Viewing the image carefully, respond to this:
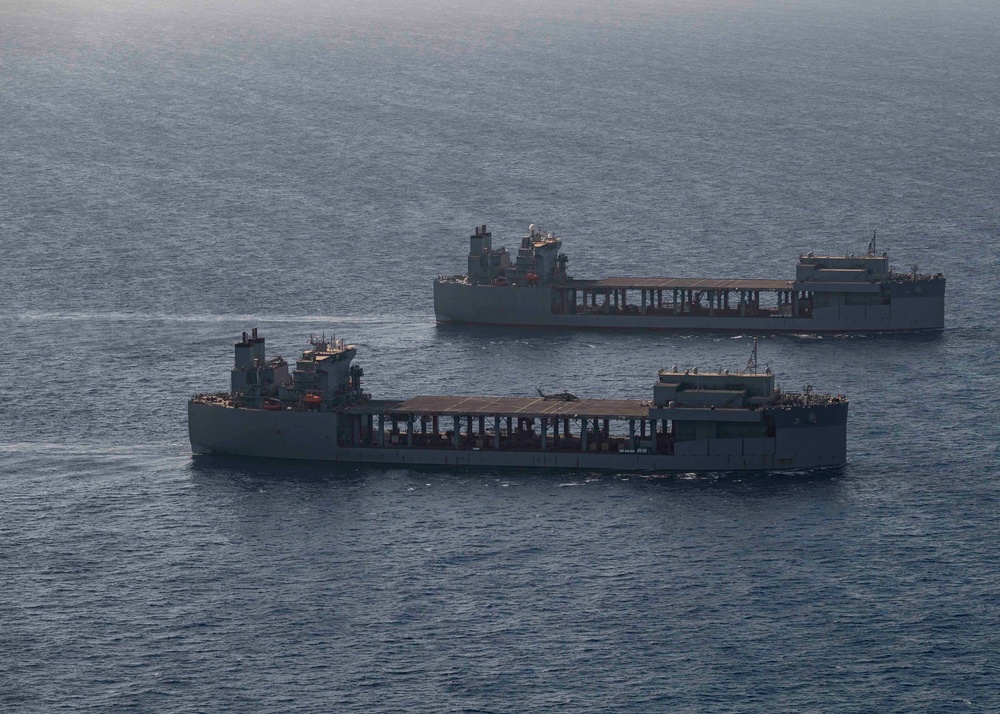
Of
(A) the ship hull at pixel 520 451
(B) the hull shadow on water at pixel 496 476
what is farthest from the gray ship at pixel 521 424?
(B) the hull shadow on water at pixel 496 476

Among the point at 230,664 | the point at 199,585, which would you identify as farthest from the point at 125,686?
the point at 199,585

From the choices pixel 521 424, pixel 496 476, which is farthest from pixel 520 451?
pixel 521 424

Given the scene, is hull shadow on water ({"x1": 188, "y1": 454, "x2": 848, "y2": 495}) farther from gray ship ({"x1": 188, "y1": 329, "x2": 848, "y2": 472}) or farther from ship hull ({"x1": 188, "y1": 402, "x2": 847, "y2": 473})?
gray ship ({"x1": 188, "y1": 329, "x2": 848, "y2": 472})

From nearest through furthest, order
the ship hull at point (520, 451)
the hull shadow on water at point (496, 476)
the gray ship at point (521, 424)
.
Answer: the hull shadow on water at point (496, 476)
the ship hull at point (520, 451)
the gray ship at point (521, 424)

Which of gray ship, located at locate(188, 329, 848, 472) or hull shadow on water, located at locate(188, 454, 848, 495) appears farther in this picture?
gray ship, located at locate(188, 329, 848, 472)

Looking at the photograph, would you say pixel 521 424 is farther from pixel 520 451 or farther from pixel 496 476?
pixel 496 476

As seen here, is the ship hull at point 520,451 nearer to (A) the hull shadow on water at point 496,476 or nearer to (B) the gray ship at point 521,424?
(B) the gray ship at point 521,424

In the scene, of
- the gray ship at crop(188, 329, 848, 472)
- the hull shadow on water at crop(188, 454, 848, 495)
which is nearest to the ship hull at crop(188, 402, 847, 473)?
the gray ship at crop(188, 329, 848, 472)
